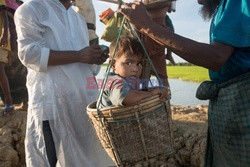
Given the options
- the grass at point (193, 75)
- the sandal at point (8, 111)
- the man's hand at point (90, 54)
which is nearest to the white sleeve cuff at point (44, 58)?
the man's hand at point (90, 54)

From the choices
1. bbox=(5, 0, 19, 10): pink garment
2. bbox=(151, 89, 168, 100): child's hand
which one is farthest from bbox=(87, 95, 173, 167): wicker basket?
bbox=(5, 0, 19, 10): pink garment

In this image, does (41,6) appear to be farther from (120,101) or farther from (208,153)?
(208,153)

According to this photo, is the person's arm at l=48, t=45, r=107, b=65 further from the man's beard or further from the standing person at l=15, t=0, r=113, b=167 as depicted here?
the man's beard

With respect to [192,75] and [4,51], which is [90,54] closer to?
[4,51]

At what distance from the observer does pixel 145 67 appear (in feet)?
5.88

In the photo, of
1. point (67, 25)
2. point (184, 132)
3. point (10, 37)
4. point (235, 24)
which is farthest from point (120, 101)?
point (10, 37)

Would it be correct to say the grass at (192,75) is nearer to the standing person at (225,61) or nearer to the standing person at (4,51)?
the standing person at (4,51)

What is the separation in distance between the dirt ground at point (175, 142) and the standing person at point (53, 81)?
2003 mm

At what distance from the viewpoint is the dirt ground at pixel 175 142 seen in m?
3.66

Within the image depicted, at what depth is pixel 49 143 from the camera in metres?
1.77

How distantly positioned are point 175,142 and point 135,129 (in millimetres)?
2565

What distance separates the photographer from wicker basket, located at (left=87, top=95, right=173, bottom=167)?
1307 mm

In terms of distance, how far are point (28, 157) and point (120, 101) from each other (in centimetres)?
83

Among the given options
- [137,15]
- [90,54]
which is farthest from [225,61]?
[90,54]
